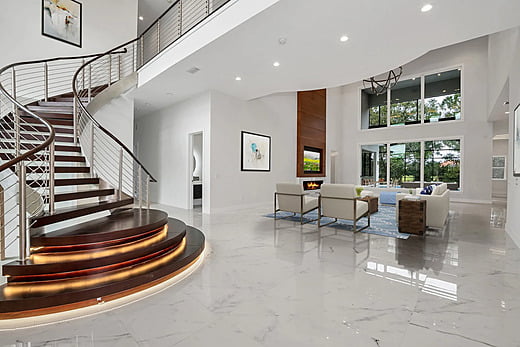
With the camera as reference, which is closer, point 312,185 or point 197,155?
point 197,155

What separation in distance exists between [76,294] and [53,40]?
7272 millimetres

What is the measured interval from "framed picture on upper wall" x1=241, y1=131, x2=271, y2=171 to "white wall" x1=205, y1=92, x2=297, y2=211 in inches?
6.7

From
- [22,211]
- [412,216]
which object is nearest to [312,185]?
[412,216]

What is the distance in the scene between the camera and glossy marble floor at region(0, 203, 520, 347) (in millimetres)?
1845

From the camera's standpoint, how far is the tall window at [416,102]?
1067cm

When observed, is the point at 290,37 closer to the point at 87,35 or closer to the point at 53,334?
the point at 53,334

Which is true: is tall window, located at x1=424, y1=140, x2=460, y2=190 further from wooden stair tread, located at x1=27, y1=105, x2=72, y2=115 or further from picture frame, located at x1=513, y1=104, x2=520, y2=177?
wooden stair tread, located at x1=27, y1=105, x2=72, y2=115

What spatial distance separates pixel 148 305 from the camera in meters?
2.30

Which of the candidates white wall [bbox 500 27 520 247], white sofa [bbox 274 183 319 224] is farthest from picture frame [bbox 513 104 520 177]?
white sofa [bbox 274 183 319 224]

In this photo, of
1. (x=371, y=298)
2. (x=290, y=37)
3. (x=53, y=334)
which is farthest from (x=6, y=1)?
(x=371, y=298)

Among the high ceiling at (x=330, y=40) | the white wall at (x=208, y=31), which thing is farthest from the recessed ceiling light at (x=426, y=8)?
the white wall at (x=208, y=31)

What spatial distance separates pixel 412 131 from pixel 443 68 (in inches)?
106

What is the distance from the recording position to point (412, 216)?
482 centimetres

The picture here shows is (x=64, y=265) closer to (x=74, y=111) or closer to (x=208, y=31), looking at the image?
(x=74, y=111)
